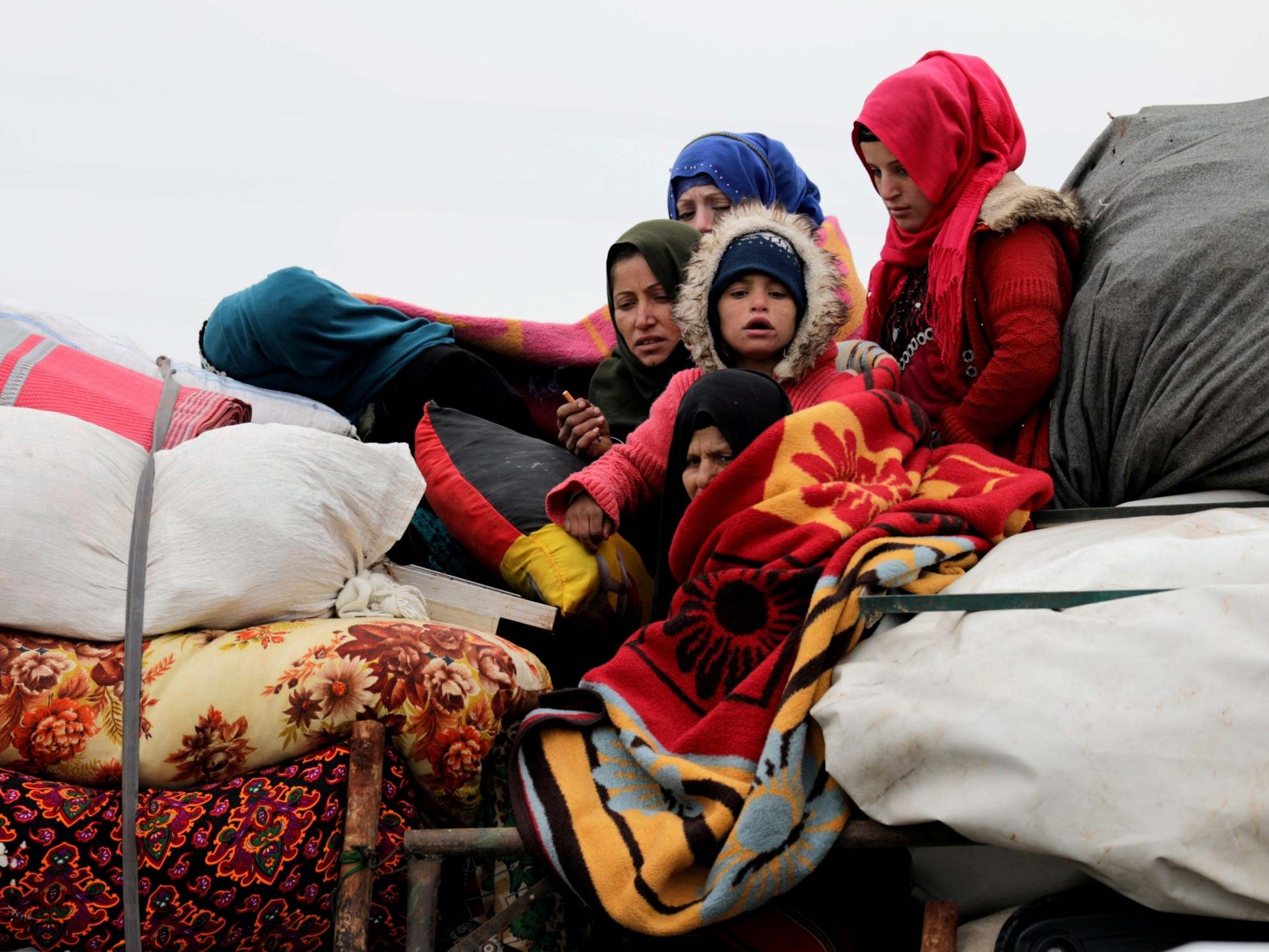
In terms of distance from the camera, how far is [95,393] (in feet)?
6.23

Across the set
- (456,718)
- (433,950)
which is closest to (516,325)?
(456,718)

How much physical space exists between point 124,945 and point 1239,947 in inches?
45.8

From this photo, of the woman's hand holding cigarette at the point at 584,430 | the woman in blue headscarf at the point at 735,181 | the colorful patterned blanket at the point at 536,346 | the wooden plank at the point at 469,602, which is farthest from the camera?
the woman in blue headscarf at the point at 735,181

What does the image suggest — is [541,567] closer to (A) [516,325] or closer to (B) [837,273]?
(B) [837,273]

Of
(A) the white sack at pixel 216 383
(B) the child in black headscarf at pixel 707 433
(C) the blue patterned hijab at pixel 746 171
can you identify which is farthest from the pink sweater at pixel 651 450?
(C) the blue patterned hijab at pixel 746 171

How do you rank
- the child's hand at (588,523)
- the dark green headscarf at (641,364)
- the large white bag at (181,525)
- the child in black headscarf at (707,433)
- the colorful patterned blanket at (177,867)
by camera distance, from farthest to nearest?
the dark green headscarf at (641,364)
the child's hand at (588,523)
the child in black headscarf at (707,433)
the large white bag at (181,525)
the colorful patterned blanket at (177,867)

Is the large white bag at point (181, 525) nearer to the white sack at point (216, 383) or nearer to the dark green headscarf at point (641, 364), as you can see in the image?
the white sack at point (216, 383)

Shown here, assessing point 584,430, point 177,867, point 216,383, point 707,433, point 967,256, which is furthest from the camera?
point 216,383

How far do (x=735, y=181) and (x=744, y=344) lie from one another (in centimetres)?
92

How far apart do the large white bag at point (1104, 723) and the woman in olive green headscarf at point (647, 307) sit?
44.0 inches

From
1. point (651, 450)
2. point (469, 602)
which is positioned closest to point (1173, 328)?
point (651, 450)

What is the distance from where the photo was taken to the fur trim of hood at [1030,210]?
1857 mm

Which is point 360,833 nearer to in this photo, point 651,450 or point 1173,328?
Result: point 651,450

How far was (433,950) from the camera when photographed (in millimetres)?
1462
